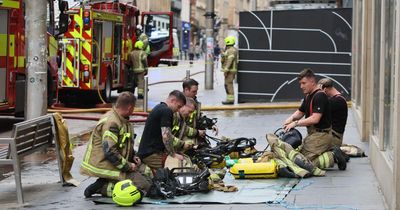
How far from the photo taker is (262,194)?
873cm

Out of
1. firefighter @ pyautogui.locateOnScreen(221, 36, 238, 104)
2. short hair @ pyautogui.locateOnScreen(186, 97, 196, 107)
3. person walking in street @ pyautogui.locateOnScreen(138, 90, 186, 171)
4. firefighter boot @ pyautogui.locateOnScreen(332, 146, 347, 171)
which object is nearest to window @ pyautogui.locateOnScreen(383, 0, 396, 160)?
firefighter boot @ pyautogui.locateOnScreen(332, 146, 347, 171)

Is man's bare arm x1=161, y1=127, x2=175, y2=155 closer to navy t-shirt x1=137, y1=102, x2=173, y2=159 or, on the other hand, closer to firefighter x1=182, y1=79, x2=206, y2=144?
navy t-shirt x1=137, y1=102, x2=173, y2=159

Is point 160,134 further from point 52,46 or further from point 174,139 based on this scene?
point 52,46

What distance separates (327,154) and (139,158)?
2698 millimetres

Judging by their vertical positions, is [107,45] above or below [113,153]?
above

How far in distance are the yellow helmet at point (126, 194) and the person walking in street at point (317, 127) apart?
9.20ft

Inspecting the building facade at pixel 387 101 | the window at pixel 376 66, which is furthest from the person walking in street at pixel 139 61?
the window at pixel 376 66

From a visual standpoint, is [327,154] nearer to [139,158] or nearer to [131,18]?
[139,158]

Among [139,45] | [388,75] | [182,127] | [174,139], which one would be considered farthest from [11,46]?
[139,45]

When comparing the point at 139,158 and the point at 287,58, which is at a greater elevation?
the point at 287,58

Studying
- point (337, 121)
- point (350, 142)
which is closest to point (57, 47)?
point (350, 142)

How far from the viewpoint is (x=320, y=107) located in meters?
10.2

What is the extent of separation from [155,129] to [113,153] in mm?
995

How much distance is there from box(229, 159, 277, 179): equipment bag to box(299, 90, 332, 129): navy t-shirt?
3.17 ft
